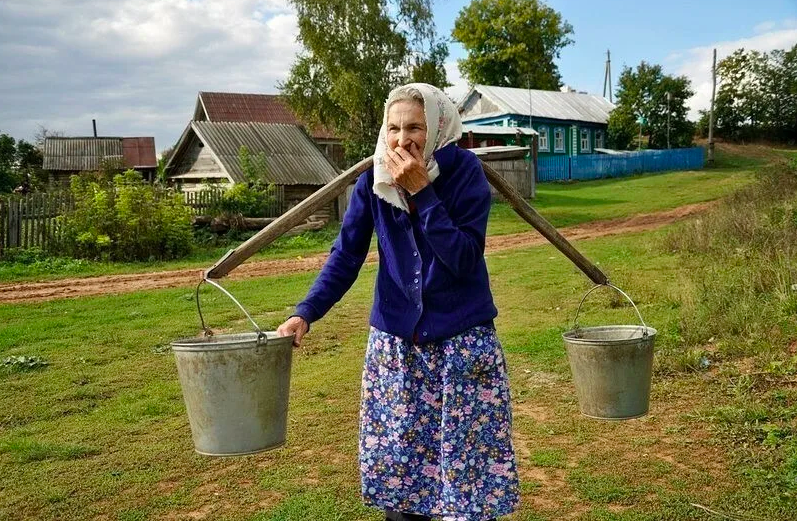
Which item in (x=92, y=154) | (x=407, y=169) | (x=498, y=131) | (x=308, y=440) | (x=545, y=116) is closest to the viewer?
(x=407, y=169)

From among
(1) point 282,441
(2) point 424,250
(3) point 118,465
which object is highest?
(2) point 424,250

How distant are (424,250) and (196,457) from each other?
2548mm

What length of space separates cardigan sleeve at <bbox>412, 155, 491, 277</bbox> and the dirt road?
9.62 meters

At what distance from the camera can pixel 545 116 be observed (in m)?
39.3

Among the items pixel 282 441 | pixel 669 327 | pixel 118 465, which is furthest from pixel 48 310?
pixel 282 441

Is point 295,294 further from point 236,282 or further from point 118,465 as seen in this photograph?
point 118,465

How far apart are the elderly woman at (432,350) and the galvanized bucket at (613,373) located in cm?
74

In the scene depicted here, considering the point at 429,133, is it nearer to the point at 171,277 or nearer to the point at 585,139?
the point at 171,277

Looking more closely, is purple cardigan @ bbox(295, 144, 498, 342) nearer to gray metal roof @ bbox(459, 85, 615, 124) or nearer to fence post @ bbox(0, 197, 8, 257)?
fence post @ bbox(0, 197, 8, 257)

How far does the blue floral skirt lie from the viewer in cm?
259

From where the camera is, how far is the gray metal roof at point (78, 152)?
36.9 m

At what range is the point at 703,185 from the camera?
27.7 m

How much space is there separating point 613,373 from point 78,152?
3871cm

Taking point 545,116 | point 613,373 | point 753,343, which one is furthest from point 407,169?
point 545,116
